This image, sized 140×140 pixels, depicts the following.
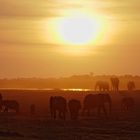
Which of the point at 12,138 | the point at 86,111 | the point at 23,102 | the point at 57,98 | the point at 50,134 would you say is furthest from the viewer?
the point at 23,102

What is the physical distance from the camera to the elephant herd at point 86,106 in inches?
2250

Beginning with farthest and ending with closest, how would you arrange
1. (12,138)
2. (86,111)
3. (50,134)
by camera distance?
(86,111) → (50,134) → (12,138)

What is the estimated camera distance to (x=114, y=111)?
209ft

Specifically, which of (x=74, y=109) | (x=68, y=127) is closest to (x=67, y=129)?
(x=68, y=127)

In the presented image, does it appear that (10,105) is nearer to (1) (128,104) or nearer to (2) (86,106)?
(2) (86,106)

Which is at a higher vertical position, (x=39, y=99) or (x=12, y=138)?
(x=39, y=99)

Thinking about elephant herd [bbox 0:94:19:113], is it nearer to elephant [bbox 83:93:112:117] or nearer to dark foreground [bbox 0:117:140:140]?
elephant [bbox 83:93:112:117]

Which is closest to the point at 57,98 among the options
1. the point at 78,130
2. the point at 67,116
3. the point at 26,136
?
the point at 67,116

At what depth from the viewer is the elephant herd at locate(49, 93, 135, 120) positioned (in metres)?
57.2

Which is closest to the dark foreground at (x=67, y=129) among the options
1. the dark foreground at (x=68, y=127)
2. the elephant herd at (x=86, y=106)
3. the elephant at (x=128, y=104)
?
the dark foreground at (x=68, y=127)

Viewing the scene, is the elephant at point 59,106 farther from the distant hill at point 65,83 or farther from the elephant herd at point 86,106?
the distant hill at point 65,83

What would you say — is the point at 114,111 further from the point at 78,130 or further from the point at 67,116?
the point at 78,130

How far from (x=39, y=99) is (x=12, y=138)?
31452 millimetres

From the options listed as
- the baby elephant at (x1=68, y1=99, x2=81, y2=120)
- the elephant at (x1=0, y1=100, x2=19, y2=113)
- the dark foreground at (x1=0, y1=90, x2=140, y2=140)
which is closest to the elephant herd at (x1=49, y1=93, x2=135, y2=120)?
the baby elephant at (x1=68, y1=99, x2=81, y2=120)
